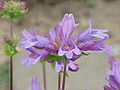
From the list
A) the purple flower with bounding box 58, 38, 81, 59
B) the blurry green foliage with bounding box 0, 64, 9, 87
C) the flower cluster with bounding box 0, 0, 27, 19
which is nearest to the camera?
the purple flower with bounding box 58, 38, 81, 59

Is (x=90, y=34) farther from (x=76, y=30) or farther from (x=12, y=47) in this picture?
(x=76, y=30)

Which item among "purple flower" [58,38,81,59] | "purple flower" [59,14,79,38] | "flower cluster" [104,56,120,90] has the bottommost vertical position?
"flower cluster" [104,56,120,90]

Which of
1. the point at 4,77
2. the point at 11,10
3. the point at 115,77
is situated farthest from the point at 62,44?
the point at 4,77

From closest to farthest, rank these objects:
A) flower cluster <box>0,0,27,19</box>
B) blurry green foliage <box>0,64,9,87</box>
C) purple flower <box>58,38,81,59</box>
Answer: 1. purple flower <box>58,38,81,59</box>
2. flower cluster <box>0,0,27,19</box>
3. blurry green foliage <box>0,64,9,87</box>

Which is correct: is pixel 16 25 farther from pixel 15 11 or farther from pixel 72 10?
pixel 15 11

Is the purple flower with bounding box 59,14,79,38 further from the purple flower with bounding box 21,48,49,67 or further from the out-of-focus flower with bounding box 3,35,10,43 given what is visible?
the out-of-focus flower with bounding box 3,35,10,43

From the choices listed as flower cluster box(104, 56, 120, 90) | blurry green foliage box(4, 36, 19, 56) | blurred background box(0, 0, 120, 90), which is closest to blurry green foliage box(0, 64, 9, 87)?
blurred background box(0, 0, 120, 90)

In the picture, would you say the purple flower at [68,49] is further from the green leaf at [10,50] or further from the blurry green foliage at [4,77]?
the blurry green foliage at [4,77]
